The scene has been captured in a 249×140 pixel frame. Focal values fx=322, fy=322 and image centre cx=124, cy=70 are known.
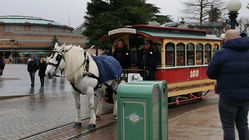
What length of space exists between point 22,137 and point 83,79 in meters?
1.98

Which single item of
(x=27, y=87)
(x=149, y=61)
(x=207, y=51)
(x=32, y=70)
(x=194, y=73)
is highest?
(x=207, y=51)

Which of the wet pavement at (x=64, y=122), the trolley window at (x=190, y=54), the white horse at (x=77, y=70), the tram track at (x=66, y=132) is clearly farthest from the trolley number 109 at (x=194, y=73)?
the white horse at (x=77, y=70)

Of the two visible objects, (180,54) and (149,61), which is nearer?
(149,61)

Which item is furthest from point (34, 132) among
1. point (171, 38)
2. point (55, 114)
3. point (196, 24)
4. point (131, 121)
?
point (196, 24)

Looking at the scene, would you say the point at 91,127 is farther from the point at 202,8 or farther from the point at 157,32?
the point at 202,8

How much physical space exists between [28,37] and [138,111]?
88799 mm

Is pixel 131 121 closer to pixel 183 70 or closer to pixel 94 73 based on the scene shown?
pixel 94 73

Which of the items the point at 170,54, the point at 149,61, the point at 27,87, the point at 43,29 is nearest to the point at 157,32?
the point at 170,54

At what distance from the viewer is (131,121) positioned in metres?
4.88

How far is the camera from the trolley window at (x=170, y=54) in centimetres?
1084

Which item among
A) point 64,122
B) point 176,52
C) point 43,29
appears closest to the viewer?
point 64,122

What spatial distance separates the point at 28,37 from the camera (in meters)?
88.9

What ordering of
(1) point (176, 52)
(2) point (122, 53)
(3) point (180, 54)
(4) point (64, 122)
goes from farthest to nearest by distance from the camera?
(3) point (180, 54), (1) point (176, 52), (2) point (122, 53), (4) point (64, 122)

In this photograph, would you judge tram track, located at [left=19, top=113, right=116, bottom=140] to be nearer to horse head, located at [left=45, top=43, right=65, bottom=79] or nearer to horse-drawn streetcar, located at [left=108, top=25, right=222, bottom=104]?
horse head, located at [left=45, top=43, right=65, bottom=79]
